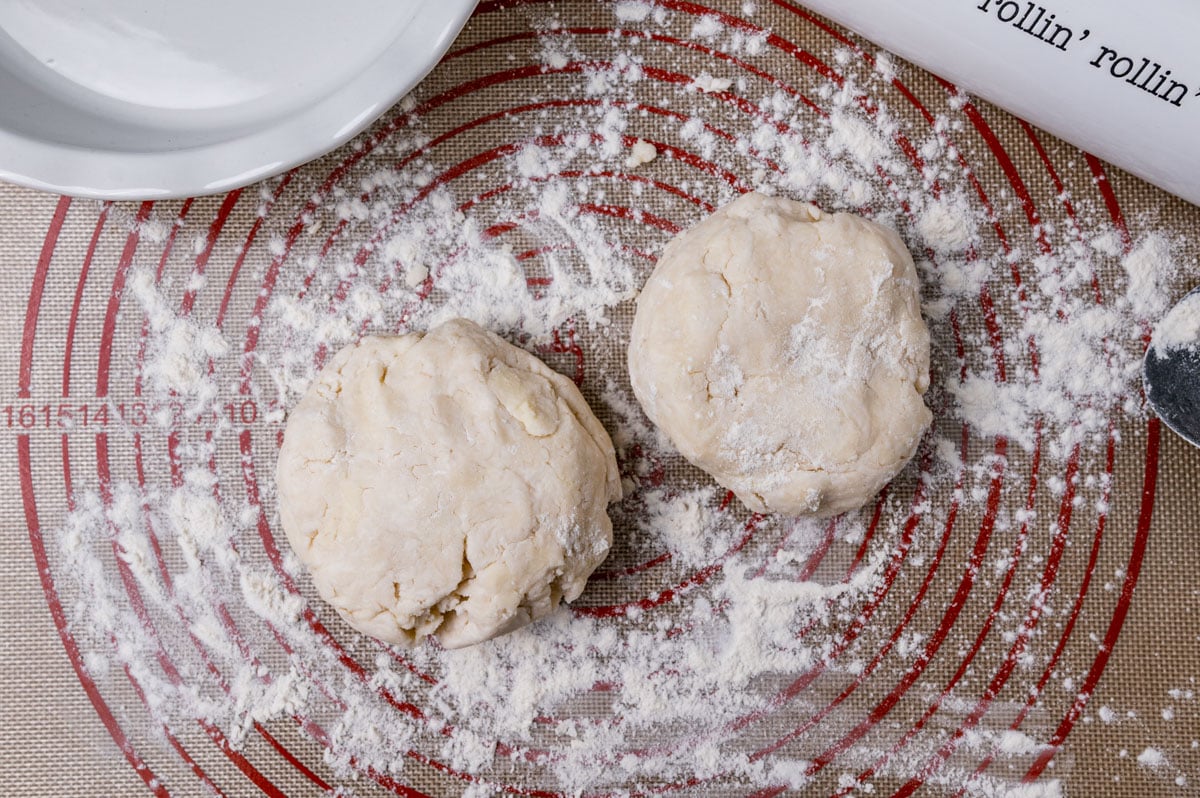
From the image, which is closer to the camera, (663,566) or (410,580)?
(410,580)

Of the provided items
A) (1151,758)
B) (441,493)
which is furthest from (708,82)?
(1151,758)

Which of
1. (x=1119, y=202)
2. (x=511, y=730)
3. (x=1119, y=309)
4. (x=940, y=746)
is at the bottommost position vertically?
(x=511, y=730)

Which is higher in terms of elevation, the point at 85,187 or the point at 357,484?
the point at 85,187

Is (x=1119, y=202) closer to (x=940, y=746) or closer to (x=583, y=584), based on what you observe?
(x=940, y=746)

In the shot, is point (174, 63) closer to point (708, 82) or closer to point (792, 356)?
point (708, 82)

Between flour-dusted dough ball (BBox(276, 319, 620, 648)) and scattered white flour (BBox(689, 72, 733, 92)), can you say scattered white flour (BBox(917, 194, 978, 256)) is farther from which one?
flour-dusted dough ball (BBox(276, 319, 620, 648))

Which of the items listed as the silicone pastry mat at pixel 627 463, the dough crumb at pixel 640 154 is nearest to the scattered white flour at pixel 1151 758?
the silicone pastry mat at pixel 627 463

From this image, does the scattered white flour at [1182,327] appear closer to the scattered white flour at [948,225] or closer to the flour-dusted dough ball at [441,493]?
the scattered white flour at [948,225]

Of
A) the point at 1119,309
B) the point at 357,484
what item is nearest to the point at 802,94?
the point at 1119,309
